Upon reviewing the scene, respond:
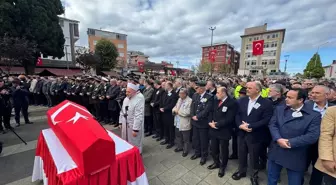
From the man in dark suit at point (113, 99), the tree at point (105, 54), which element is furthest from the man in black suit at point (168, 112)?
the tree at point (105, 54)

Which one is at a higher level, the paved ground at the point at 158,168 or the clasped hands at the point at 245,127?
the clasped hands at the point at 245,127

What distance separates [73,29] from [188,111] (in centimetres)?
3503

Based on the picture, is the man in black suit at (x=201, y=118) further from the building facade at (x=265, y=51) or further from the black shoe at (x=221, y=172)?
the building facade at (x=265, y=51)

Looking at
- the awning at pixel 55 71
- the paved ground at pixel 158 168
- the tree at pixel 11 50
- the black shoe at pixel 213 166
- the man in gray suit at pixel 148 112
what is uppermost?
the tree at pixel 11 50

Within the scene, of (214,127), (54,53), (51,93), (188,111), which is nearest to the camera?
(214,127)

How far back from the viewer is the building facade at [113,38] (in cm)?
4894

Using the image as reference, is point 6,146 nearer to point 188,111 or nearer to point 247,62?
point 188,111

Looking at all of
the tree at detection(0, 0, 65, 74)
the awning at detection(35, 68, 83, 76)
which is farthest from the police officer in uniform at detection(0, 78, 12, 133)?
the awning at detection(35, 68, 83, 76)

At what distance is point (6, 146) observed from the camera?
432 centimetres

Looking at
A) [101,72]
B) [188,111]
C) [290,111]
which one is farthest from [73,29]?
[290,111]

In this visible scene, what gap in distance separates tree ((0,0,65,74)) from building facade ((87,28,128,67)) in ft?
95.0

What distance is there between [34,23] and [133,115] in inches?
742

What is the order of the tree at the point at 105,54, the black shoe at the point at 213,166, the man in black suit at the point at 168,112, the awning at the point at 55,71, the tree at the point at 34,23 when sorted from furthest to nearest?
Result: 1. the tree at the point at 105,54
2. the awning at the point at 55,71
3. the tree at the point at 34,23
4. the man in black suit at the point at 168,112
5. the black shoe at the point at 213,166

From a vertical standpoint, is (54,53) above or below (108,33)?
below
